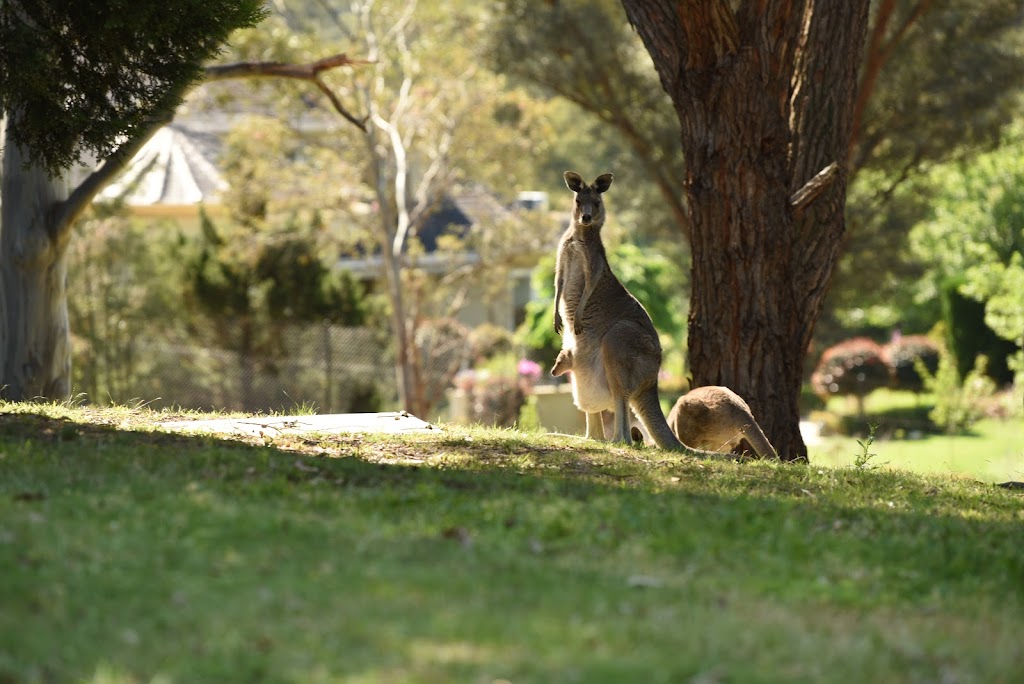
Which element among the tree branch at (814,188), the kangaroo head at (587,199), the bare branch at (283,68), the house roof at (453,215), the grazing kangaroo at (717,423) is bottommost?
the grazing kangaroo at (717,423)

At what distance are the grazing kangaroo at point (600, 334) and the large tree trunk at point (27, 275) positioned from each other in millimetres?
5502

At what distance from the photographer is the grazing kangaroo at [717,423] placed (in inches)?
435

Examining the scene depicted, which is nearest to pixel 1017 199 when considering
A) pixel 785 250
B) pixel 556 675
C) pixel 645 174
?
pixel 645 174

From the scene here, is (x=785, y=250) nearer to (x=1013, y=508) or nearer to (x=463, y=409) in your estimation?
(x=1013, y=508)

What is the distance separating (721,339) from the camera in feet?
41.6

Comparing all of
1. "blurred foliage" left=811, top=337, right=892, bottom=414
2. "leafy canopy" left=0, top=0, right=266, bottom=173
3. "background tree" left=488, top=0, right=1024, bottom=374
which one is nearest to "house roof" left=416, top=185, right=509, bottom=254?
"background tree" left=488, top=0, right=1024, bottom=374

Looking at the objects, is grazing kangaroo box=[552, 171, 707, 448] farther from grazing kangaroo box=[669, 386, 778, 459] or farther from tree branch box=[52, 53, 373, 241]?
tree branch box=[52, 53, 373, 241]

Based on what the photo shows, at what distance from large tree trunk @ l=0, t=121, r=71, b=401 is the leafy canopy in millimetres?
3467

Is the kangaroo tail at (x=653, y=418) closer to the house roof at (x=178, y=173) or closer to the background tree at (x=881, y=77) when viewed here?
the background tree at (x=881, y=77)

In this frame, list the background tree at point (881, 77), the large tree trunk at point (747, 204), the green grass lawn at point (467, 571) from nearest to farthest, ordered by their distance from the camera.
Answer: the green grass lawn at point (467, 571) < the large tree trunk at point (747, 204) < the background tree at point (881, 77)

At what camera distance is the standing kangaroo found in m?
10.7

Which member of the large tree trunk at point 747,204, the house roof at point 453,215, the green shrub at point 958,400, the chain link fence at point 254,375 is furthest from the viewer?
the house roof at point 453,215

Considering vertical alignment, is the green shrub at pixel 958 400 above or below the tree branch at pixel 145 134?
below

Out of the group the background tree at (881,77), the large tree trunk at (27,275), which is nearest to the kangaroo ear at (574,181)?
the large tree trunk at (27,275)
